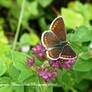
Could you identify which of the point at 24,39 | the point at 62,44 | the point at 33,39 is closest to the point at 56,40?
the point at 62,44

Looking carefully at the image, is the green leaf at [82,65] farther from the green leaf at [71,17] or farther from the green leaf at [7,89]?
the green leaf at [71,17]

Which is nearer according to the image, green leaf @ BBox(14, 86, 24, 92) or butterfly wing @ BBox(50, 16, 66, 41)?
butterfly wing @ BBox(50, 16, 66, 41)

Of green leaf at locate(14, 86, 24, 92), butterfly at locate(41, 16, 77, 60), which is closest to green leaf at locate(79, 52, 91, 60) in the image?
butterfly at locate(41, 16, 77, 60)

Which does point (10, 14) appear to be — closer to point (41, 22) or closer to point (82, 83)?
point (41, 22)

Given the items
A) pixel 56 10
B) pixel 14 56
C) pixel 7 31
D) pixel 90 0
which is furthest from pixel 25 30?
pixel 14 56

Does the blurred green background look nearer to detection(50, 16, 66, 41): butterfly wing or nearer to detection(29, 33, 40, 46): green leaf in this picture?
detection(29, 33, 40, 46): green leaf

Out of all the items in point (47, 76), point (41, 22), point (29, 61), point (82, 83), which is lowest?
point (82, 83)
